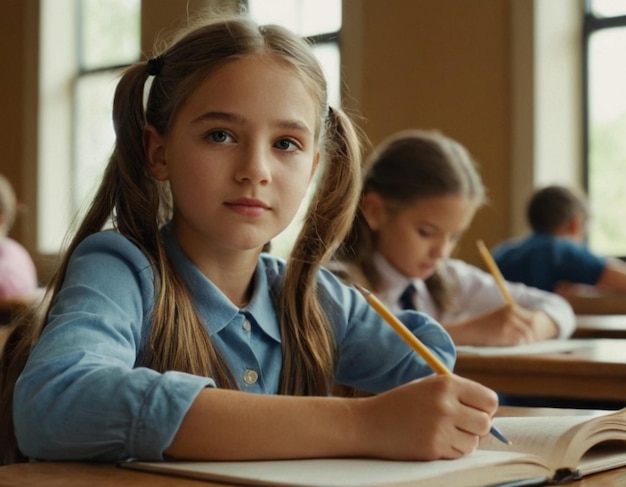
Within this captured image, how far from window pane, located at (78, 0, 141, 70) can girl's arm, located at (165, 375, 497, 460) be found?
658 cm

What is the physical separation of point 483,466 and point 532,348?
1.37 meters

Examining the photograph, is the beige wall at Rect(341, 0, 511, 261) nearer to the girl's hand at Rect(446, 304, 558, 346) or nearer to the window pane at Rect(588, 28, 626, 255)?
the window pane at Rect(588, 28, 626, 255)

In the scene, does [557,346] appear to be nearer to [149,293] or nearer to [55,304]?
[149,293]

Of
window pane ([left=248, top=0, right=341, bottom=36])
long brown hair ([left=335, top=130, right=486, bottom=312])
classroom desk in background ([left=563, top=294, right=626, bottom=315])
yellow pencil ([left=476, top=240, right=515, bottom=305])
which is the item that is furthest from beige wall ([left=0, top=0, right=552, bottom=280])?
yellow pencil ([left=476, top=240, right=515, bottom=305])

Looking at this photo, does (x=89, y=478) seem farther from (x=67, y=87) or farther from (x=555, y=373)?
(x=67, y=87)

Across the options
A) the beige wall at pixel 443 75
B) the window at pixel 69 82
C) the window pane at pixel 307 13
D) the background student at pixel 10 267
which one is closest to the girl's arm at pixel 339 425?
the beige wall at pixel 443 75

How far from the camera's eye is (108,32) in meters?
7.74

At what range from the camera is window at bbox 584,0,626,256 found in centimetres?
507

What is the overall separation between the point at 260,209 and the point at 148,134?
0.24 metres

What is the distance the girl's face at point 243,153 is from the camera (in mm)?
1258

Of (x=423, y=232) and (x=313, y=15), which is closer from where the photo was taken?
(x=423, y=232)

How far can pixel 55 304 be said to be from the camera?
113 centimetres

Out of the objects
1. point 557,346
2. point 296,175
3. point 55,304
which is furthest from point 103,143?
point 557,346

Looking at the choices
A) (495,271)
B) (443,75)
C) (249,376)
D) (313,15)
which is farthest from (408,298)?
(313,15)
